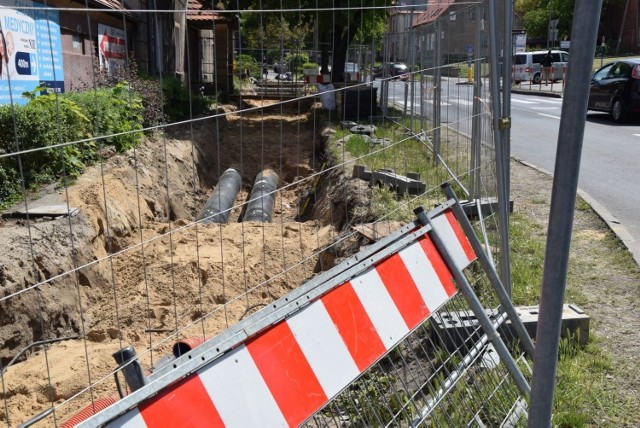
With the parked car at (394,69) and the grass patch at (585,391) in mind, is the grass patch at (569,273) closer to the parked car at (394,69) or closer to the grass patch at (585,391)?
the grass patch at (585,391)

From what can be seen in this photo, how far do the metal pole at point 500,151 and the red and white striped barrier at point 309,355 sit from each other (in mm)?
1906

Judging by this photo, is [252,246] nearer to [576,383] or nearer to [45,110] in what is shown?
[45,110]

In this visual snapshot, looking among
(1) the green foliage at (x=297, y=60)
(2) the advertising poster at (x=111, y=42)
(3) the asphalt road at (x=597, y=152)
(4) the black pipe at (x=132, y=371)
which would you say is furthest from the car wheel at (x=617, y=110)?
(4) the black pipe at (x=132, y=371)

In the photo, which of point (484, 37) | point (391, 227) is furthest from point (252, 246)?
point (484, 37)

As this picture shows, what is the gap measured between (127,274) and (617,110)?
52.8 feet

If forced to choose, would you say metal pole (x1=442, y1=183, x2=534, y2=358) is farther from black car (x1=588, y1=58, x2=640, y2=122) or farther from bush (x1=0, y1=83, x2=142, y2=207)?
black car (x1=588, y1=58, x2=640, y2=122)

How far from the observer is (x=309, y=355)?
7.72ft

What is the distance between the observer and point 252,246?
28.4ft

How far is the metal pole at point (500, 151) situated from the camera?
4988mm

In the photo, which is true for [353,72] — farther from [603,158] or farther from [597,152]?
[597,152]

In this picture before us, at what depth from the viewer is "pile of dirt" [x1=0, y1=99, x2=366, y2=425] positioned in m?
5.23

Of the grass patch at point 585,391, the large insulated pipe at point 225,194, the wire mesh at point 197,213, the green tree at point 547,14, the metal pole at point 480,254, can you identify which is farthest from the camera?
the green tree at point 547,14

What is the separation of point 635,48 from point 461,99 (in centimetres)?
5517

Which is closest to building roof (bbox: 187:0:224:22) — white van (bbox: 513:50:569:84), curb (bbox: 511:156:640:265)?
curb (bbox: 511:156:640:265)
